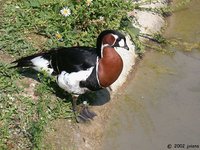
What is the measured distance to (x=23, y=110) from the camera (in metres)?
5.43

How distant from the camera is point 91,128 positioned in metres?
5.81

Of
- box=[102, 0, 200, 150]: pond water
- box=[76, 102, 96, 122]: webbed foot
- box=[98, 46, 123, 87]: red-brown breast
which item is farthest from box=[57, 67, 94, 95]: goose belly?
box=[102, 0, 200, 150]: pond water

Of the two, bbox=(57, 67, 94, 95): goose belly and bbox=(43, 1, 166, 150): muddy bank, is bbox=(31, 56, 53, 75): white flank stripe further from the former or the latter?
bbox=(43, 1, 166, 150): muddy bank

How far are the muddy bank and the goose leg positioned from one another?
6 centimetres

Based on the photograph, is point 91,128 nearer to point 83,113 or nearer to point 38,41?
point 83,113

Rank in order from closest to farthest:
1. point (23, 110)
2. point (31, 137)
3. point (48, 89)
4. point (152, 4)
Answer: point (31, 137) < point (23, 110) < point (48, 89) < point (152, 4)

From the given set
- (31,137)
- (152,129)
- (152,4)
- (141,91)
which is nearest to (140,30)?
(152,4)

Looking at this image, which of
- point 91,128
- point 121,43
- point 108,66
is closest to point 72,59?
point 108,66

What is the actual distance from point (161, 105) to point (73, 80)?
1517 mm

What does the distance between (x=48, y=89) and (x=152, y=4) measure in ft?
10.4

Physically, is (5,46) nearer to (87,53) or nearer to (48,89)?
(48,89)

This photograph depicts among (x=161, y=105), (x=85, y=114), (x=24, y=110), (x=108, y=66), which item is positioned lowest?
(x=161, y=105)

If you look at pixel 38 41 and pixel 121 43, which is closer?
pixel 121 43

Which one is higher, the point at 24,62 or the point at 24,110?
the point at 24,62
